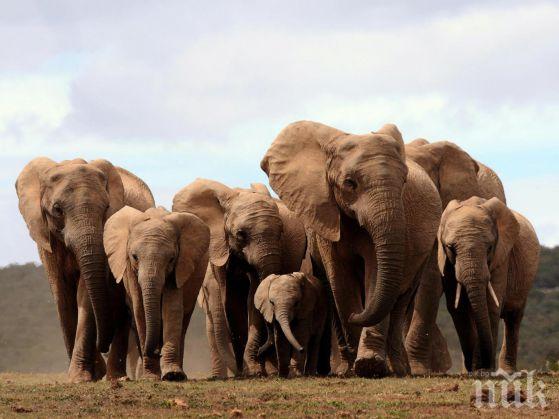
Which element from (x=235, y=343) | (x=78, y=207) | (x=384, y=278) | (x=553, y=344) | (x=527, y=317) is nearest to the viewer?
(x=384, y=278)

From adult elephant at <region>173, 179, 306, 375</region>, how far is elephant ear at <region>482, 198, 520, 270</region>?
2634mm

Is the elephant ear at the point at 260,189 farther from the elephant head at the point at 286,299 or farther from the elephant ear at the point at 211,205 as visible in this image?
the elephant head at the point at 286,299

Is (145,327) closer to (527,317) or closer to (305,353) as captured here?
(305,353)

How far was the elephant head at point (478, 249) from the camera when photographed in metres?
20.2

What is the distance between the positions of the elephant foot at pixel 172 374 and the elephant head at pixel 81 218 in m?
1.40

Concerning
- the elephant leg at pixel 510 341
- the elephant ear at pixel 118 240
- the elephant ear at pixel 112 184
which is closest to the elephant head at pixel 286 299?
the elephant ear at pixel 118 240

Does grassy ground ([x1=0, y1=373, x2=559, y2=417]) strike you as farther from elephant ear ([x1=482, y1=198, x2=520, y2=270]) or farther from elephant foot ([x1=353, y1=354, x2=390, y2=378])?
elephant ear ([x1=482, y1=198, x2=520, y2=270])

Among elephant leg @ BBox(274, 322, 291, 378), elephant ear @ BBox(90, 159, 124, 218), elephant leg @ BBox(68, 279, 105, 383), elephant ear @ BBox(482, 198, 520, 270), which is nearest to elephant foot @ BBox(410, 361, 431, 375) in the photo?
elephant ear @ BBox(482, 198, 520, 270)

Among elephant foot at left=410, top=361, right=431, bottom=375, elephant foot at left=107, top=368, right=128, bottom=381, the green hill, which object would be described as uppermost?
the green hill

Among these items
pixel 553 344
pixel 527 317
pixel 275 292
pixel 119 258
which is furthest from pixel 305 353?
pixel 527 317

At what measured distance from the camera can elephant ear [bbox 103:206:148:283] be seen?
2062 centimetres

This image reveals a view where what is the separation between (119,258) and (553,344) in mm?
27741

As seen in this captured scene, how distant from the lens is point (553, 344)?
4659 cm

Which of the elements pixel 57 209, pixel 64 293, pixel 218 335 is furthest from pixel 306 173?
pixel 218 335
